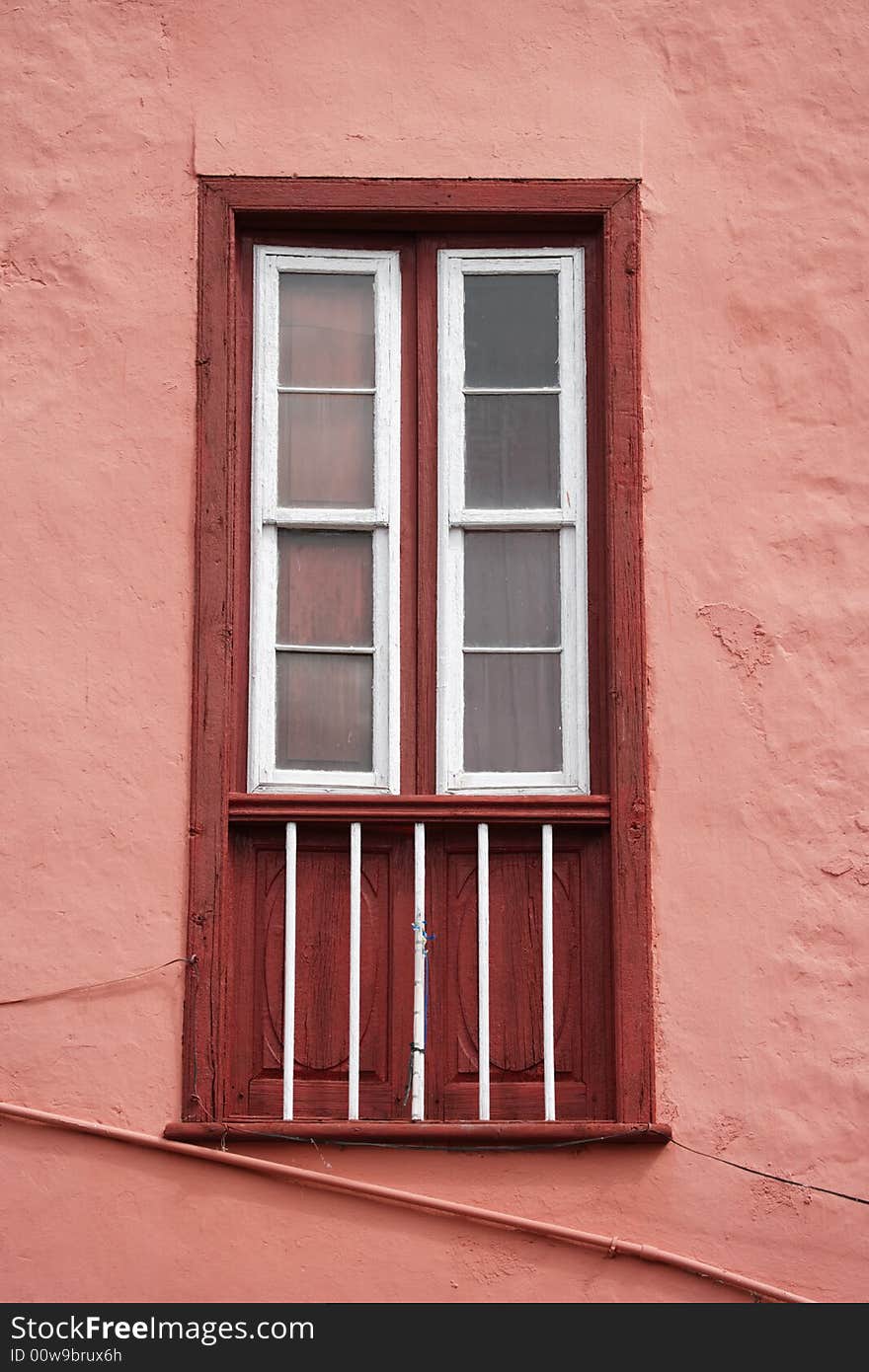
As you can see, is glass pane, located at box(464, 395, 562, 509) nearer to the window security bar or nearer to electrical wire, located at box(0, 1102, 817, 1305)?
the window security bar

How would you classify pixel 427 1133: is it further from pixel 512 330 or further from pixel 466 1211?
pixel 512 330

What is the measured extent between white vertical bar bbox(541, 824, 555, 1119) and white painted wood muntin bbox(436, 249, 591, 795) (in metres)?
0.23

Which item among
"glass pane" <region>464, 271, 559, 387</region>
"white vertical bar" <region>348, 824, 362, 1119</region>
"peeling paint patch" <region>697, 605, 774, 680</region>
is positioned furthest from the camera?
"glass pane" <region>464, 271, 559, 387</region>

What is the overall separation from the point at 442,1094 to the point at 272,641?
4.79 feet

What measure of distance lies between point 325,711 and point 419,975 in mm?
861

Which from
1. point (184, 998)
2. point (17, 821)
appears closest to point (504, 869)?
point (184, 998)

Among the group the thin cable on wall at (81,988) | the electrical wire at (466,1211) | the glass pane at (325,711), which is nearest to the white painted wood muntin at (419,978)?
the electrical wire at (466,1211)

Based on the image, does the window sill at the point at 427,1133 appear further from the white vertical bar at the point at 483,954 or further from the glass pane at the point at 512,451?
the glass pane at the point at 512,451

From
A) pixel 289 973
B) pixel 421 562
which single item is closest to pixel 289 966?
pixel 289 973

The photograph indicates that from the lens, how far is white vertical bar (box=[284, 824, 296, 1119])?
521cm

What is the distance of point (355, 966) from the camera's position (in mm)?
5266

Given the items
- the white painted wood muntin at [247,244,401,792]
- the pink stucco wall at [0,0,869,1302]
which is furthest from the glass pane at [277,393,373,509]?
the pink stucco wall at [0,0,869,1302]

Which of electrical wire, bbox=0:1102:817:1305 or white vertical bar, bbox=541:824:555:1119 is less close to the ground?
white vertical bar, bbox=541:824:555:1119

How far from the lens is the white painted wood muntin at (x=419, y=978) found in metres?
5.23
